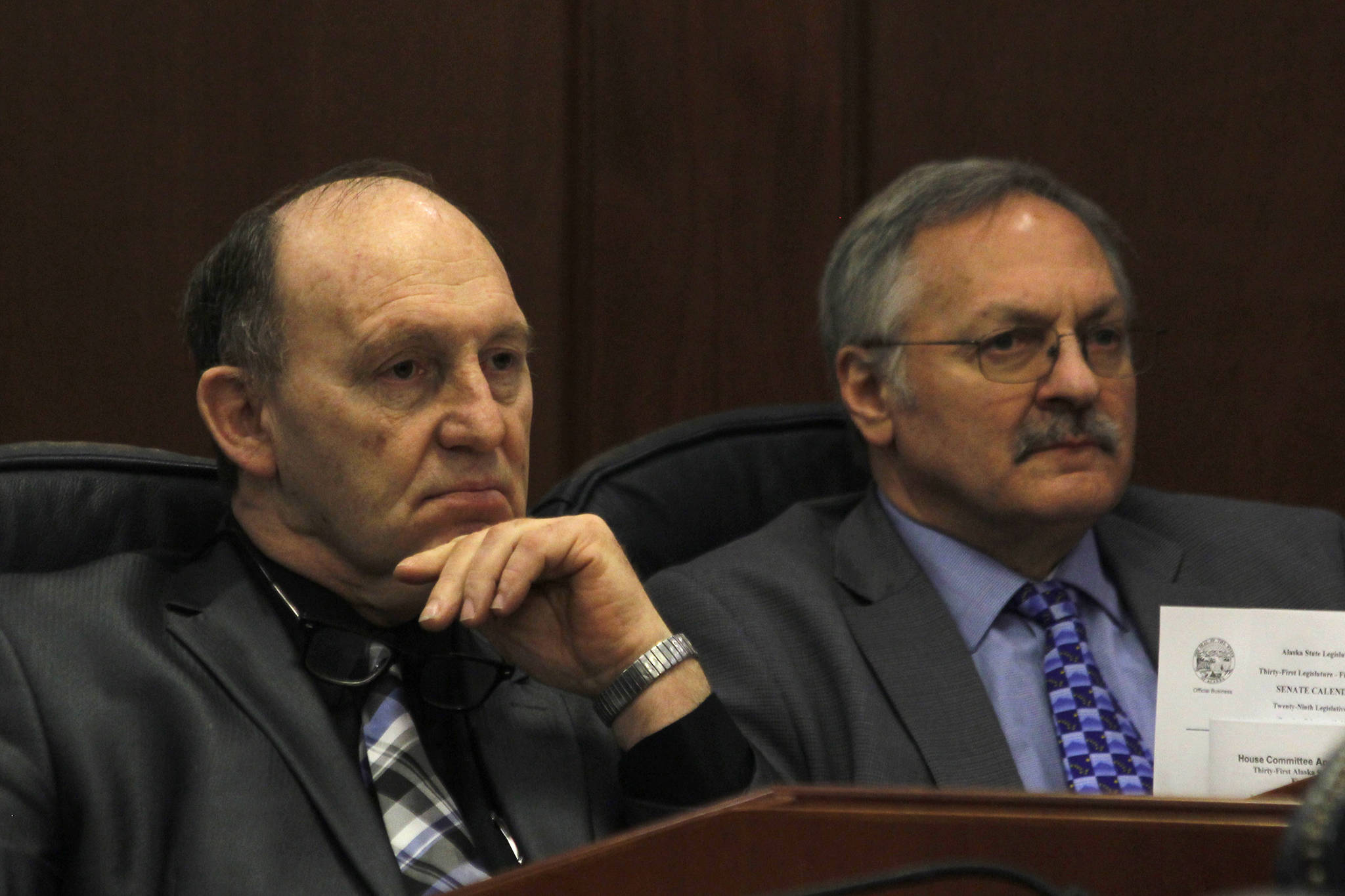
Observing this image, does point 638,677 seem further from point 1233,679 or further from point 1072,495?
point 1072,495

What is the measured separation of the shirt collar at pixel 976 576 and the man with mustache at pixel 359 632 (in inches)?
20.9

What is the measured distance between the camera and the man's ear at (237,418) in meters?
1.51

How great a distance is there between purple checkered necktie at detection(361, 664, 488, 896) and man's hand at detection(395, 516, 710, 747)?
0.41 ft

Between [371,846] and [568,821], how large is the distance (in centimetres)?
20

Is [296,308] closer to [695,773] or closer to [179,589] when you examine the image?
[179,589]

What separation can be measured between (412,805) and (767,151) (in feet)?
4.43

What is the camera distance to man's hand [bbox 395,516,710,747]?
1.37 m

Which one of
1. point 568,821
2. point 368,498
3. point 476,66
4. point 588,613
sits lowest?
point 568,821

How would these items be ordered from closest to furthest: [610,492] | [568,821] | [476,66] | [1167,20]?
[568,821]
[610,492]
[476,66]
[1167,20]

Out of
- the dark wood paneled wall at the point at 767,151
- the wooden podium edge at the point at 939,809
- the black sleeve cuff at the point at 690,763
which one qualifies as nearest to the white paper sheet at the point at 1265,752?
the black sleeve cuff at the point at 690,763

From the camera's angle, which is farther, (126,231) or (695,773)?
(126,231)

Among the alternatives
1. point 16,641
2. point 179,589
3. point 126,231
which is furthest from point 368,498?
point 126,231

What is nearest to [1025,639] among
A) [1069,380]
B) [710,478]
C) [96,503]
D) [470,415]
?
[1069,380]

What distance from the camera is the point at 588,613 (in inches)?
56.8
